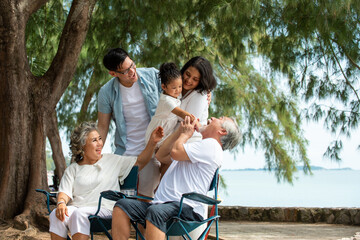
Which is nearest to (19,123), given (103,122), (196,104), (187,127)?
(103,122)

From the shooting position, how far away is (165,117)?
9.01 ft

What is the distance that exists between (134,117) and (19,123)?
188 centimetres

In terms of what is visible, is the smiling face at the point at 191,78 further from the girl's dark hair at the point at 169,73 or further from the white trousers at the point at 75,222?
the white trousers at the point at 75,222

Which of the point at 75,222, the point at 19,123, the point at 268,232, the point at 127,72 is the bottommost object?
the point at 268,232

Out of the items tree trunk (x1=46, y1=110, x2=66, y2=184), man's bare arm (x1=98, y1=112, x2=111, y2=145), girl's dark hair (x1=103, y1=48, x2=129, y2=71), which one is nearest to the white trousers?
man's bare arm (x1=98, y1=112, x2=111, y2=145)

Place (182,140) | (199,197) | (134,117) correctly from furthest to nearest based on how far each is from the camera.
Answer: (134,117)
(182,140)
(199,197)

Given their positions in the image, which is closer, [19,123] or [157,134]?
[157,134]

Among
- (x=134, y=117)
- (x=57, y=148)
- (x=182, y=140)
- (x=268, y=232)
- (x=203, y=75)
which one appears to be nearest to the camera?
(x=182, y=140)

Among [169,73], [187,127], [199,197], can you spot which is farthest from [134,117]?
[199,197]

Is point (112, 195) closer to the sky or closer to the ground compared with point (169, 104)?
closer to the ground

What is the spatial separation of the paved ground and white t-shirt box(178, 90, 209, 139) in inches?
87.2

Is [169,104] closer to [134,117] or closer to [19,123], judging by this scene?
[134,117]

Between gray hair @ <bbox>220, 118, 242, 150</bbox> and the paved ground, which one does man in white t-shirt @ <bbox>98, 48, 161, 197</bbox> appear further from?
the paved ground

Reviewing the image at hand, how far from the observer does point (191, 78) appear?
2.79 meters
